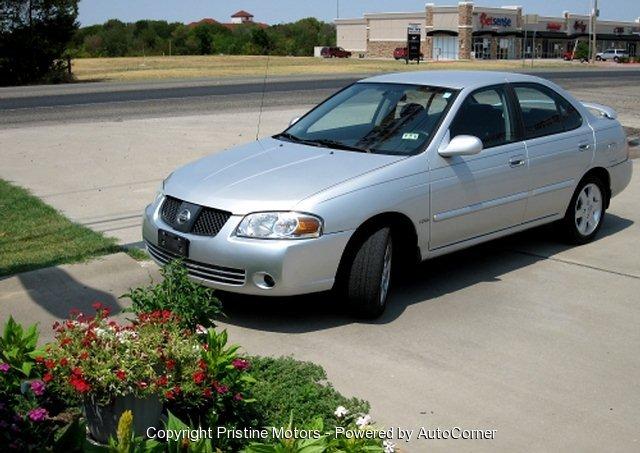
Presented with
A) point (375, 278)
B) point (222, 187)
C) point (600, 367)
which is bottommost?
point (600, 367)

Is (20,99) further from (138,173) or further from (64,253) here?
(64,253)

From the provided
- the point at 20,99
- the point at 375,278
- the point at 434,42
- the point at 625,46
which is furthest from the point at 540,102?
the point at 625,46

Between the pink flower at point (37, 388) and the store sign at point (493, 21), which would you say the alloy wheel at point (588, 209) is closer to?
the pink flower at point (37, 388)

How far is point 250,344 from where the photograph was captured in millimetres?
5730

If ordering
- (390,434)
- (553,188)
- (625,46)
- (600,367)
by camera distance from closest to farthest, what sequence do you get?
(390,434) → (600,367) → (553,188) → (625,46)

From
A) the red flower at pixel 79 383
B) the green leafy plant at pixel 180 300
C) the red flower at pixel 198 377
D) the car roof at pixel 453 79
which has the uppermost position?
the car roof at pixel 453 79

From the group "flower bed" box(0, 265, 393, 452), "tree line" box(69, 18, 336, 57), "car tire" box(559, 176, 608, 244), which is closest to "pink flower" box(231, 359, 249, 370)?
"flower bed" box(0, 265, 393, 452)

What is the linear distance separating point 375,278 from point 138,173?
6.76m

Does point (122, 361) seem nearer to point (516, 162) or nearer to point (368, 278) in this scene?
point (368, 278)

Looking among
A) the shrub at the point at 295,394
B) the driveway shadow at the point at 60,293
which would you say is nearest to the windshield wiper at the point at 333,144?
the driveway shadow at the point at 60,293

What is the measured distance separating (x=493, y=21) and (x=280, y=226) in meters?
96.2

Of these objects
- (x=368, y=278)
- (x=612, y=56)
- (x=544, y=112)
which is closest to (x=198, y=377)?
(x=368, y=278)

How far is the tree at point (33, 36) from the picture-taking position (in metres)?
42.8

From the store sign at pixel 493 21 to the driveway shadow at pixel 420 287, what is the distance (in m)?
91.2
